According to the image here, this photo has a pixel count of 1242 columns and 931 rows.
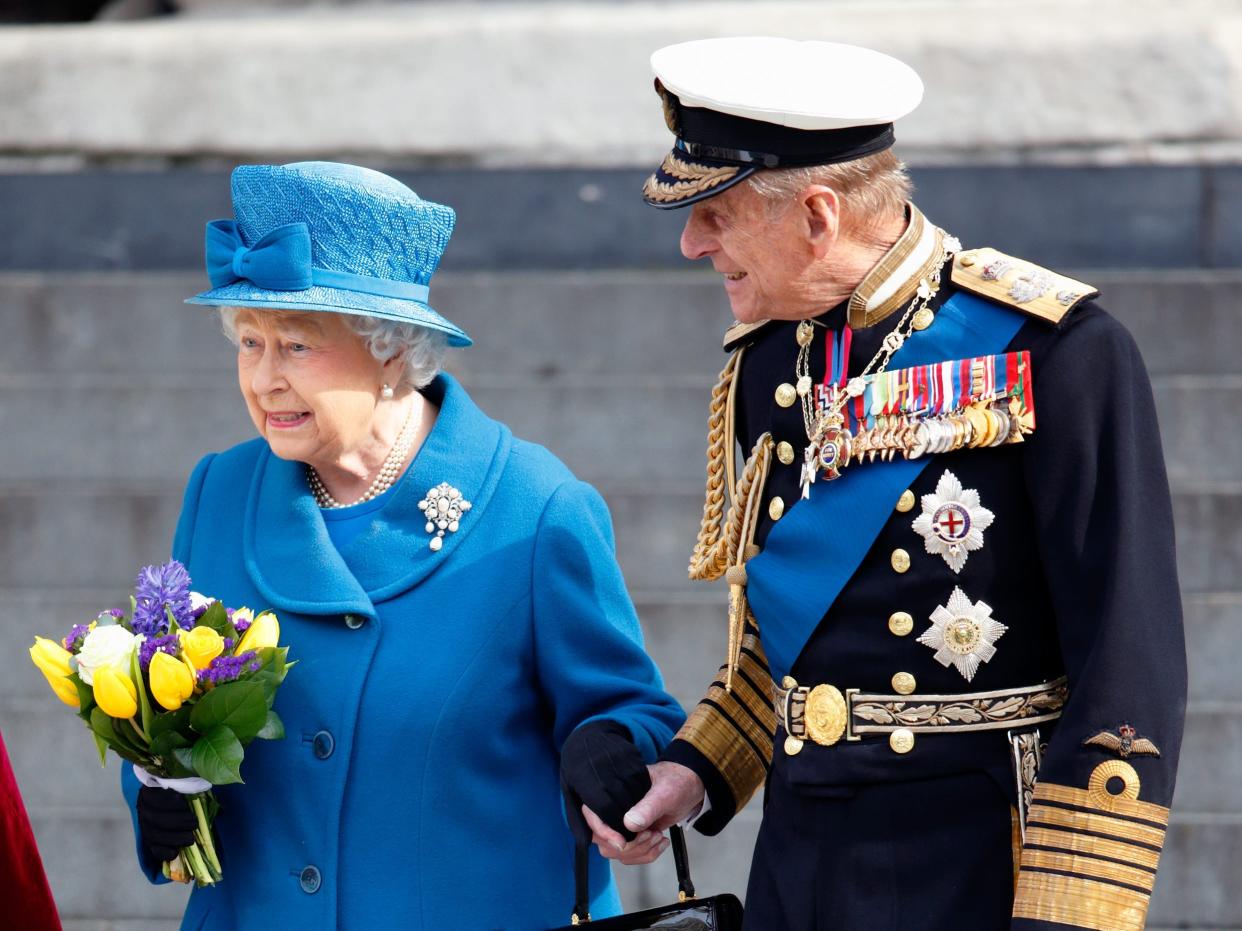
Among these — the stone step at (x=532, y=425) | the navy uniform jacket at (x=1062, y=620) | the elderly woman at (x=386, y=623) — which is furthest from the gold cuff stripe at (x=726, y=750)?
the stone step at (x=532, y=425)

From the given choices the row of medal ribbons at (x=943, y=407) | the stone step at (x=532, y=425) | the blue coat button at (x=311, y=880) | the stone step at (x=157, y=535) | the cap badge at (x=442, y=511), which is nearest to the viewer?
the row of medal ribbons at (x=943, y=407)

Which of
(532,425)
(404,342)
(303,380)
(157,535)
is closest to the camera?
(303,380)

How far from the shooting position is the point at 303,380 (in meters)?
2.86

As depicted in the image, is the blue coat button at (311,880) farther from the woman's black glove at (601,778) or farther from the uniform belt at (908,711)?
the uniform belt at (908,711)

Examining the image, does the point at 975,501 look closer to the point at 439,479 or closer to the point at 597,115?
the point at 439,479

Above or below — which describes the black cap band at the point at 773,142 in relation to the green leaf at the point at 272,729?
above

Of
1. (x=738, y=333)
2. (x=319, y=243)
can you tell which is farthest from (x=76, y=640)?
(x=738, y=333)

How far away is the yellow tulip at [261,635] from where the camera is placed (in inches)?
108

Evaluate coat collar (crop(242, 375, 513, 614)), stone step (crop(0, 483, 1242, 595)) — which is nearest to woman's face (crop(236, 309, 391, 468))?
coat collar (crop(242, 375, 513, 614))

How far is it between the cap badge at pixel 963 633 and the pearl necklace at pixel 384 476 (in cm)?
102

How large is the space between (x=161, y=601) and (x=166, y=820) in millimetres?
332

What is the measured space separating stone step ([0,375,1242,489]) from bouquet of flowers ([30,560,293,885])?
109 inches

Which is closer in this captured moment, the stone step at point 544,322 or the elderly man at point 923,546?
the elderly man at point 923,546

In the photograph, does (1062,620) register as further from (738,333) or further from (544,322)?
(544,322)
